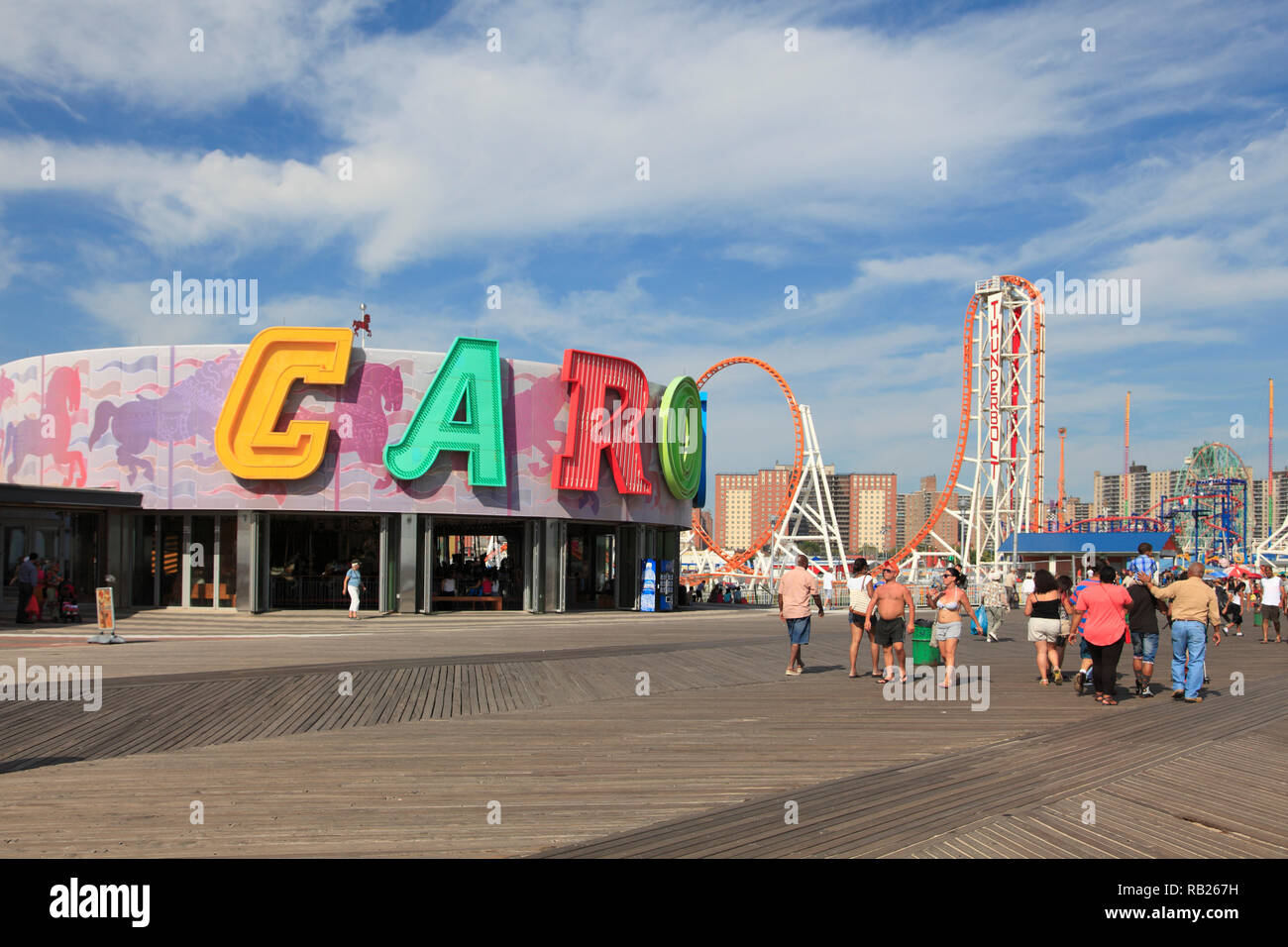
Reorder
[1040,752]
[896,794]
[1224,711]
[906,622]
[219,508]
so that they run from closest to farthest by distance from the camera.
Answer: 1. [896,794]
2. [1040,752]
3. [1224,711]
4. [906,622]
5. [219,508]

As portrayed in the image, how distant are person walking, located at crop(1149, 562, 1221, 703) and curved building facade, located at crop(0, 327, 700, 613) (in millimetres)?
19309

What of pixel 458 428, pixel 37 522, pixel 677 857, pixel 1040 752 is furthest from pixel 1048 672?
pixel 37 522

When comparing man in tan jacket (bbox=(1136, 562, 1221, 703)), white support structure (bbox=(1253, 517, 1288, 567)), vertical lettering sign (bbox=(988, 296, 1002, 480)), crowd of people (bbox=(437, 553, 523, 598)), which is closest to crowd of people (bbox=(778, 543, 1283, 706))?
man in tan jacket (bbox=(1136, 562, 1221, 703))

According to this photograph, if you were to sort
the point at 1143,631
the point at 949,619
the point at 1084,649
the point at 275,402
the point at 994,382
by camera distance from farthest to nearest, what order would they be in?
the point at 994,382 < the point at 275,402 < the point at 949,619 < the point at 1143,631 < the point at 1084,649

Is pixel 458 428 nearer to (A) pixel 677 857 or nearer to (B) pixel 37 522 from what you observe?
(B) pixel 37 522

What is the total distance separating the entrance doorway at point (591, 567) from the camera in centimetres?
3359

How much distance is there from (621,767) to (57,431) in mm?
26587

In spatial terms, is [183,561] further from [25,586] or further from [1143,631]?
[1143,631]

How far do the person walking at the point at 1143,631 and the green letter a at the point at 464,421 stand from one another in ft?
61.8

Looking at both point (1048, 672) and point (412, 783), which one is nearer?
point (412, 783)

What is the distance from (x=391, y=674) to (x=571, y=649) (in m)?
4.82

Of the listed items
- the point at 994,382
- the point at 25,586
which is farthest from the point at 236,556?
the point at 994,382

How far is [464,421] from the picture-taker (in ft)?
94.5
